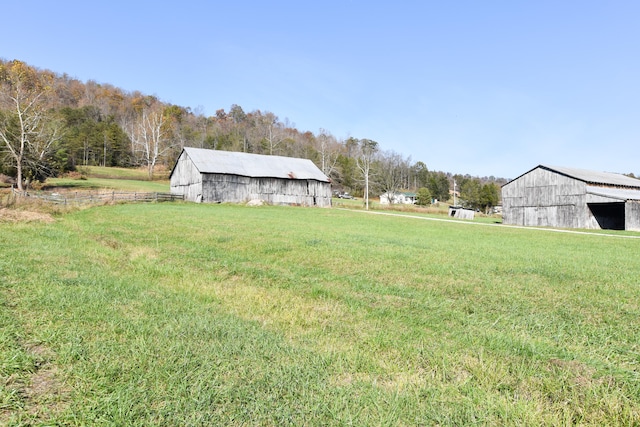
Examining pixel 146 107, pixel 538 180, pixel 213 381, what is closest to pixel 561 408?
pixel 213 381

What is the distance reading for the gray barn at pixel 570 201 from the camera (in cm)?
3475

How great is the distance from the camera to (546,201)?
39.1m

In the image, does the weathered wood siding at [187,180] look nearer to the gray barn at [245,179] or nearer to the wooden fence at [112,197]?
the gray barn at [245,179]

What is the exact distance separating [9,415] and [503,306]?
6.24 metres

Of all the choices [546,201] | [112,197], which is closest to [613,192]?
[546,201]

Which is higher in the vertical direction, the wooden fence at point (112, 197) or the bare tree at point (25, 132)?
the bare tree at point (25, 132)

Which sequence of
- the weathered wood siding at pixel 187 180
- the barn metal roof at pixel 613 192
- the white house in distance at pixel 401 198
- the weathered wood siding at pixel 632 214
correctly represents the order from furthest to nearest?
the white house in distance at pixel 401 198 → the weathered wood siding at pixel 187 180 → the barn metal roof at pixel 613 192 → the weathered wood siding at pixel 632 214

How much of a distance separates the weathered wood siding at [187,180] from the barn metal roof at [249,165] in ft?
4.19

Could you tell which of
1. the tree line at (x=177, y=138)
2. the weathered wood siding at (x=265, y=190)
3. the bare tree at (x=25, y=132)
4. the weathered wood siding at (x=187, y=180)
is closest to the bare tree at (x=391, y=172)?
the tree line at (x=177, y=138)

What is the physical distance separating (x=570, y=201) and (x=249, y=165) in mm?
39400

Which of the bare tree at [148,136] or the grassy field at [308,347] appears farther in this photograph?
the bare tree at [148,136]

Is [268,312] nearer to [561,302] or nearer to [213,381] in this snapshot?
[213,381]

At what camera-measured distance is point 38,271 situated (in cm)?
663

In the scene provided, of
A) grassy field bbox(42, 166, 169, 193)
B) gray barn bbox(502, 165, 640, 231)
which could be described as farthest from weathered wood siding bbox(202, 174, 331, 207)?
gray barn bbox(502, 165, 640, 231)
